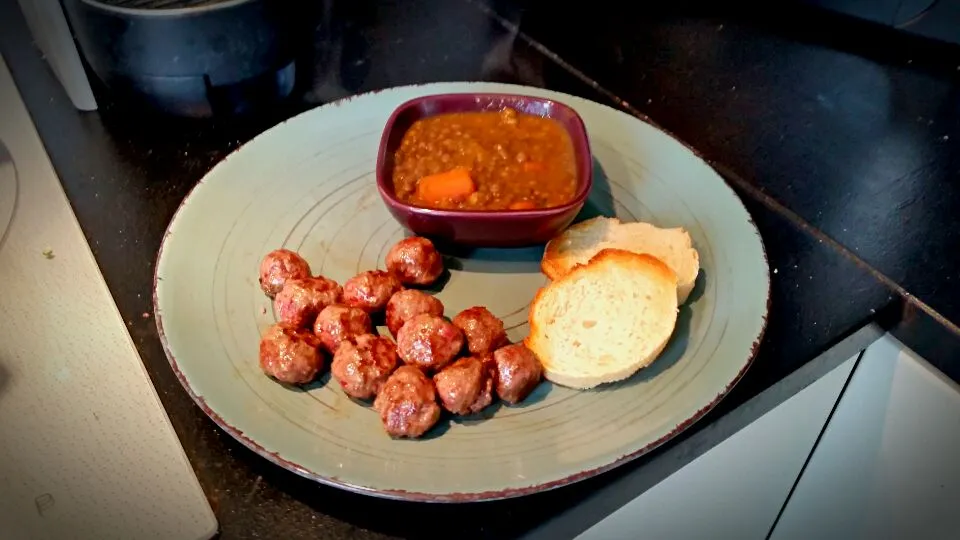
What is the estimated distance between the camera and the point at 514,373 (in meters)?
1.12

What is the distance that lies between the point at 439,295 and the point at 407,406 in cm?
31

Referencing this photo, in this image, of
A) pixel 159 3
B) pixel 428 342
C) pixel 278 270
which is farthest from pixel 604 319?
pixel 159 3

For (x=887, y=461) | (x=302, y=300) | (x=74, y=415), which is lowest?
(x=887, y=461)

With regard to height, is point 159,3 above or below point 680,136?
above

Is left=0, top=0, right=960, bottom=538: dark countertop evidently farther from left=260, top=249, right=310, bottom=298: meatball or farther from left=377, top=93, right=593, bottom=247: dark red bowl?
left=377, top=93, right=593, bottom=247: dark red bowl

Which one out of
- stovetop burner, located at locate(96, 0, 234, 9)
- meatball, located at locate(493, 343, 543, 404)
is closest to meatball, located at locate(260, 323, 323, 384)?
meatball, located at locate(493, 343, 543, 404)

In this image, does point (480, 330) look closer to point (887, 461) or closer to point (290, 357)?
point (290, 357)

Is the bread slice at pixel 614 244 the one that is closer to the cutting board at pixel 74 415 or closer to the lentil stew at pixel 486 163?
the lentil stew at pixel 486 163

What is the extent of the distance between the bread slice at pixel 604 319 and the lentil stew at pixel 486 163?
0.51 feet

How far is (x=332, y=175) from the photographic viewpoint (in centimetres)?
151

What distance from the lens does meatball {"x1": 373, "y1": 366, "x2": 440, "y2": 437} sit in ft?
3.50

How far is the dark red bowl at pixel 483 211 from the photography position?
1.31m

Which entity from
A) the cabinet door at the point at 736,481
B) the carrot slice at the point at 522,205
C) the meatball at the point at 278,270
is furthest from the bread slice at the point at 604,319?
the meatball at the point at 278,270

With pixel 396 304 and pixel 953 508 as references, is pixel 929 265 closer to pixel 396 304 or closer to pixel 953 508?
pixel 953 508
